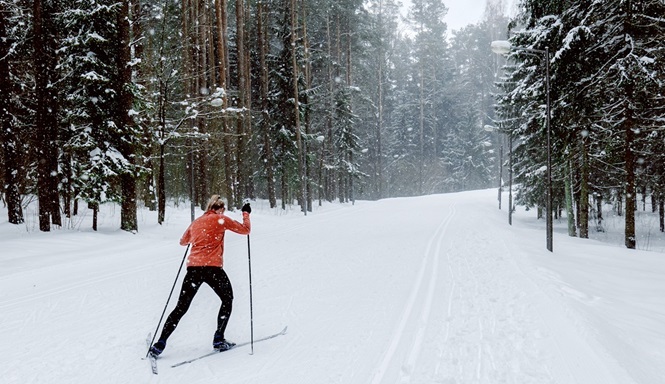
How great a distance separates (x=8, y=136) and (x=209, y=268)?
46.5 ft

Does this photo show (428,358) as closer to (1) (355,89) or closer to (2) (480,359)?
(2) (480,359)

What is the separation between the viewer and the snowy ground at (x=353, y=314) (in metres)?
4.77

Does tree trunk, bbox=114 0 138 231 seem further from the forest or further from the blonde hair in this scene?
the blonde hair

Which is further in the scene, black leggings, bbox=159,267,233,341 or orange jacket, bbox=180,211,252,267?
orange jacket, bbox=180,211,252,267

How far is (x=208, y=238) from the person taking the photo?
5.28 m

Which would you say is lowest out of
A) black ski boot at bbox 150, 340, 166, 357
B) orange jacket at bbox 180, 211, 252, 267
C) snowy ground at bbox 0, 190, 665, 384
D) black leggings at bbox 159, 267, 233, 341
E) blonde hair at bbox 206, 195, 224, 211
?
snowy ground at bbox 0, 190, 665, 384

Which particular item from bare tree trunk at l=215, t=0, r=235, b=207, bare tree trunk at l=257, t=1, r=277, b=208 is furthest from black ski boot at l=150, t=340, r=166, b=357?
bare tree trunk at l=257, t=1, r=277, b=208

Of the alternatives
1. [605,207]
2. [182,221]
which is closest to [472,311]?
[182,221]

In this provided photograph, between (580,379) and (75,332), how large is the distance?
682cm

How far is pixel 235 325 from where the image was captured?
6.45 m

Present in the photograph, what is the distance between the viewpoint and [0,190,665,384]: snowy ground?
4.77 metres

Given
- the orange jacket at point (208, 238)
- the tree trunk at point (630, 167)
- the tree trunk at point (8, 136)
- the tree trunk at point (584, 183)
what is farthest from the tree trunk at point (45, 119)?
the tree trunk at point (630, 167)

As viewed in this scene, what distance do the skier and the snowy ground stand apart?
1.60 ft

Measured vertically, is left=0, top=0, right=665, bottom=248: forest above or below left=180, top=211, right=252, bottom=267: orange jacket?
above
